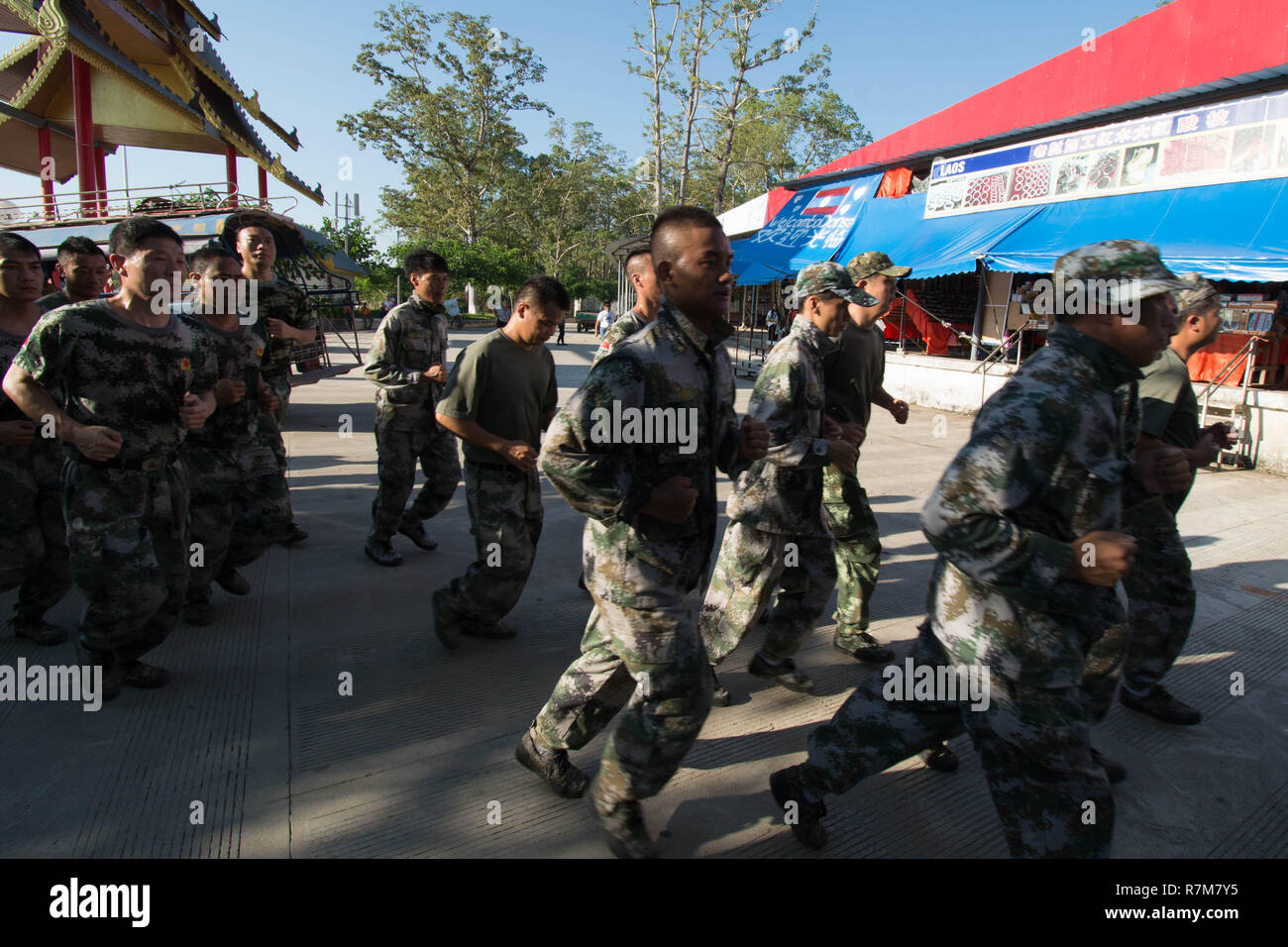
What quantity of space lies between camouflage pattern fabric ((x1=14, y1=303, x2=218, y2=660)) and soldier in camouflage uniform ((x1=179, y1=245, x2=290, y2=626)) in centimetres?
54

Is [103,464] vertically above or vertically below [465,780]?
above

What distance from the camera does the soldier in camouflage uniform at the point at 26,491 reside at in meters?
3.38

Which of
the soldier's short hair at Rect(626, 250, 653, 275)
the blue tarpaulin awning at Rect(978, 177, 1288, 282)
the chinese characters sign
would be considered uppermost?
the chinese characters sign

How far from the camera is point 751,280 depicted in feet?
51.4

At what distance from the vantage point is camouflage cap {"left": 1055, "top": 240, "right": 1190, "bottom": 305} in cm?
180

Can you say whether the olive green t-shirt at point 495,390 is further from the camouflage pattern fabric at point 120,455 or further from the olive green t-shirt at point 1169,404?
the olive green t-shirt at point 1169,404

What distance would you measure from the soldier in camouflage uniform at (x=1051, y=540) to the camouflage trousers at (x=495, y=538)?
212cm

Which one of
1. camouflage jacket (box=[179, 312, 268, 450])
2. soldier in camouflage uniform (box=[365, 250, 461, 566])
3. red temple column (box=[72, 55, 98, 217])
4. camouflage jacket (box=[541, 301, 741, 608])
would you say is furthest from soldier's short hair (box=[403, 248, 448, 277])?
red temple column (box=[72, 55, 98, 217])

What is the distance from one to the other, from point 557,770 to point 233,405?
270 centimetres

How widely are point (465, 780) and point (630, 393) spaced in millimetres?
1598

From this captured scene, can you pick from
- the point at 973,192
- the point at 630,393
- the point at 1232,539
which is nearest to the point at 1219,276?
the point at 1232,539

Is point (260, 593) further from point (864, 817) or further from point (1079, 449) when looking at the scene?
point (1079, 449)
